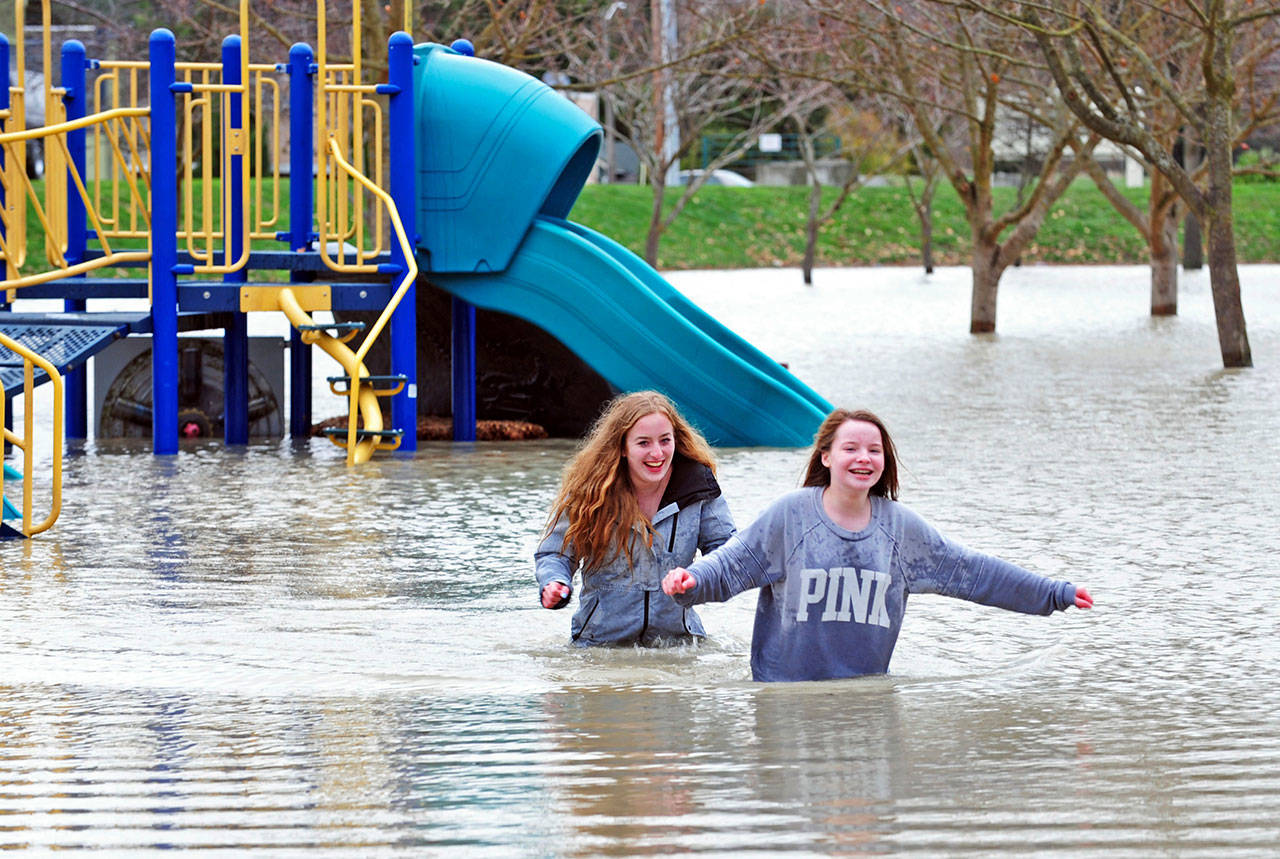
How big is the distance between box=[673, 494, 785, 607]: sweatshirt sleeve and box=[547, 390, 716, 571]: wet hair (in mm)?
529

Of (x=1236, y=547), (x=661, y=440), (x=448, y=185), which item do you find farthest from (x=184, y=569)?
(x=448, y=185)

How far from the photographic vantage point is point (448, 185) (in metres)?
13.2

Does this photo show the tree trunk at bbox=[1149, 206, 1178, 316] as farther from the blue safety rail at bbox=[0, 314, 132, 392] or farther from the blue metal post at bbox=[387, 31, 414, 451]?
the blue safety rail at bbox=[0, 314, 132, 392]

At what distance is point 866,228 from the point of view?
5362 cm

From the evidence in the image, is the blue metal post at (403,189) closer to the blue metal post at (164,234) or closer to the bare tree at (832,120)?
the blue metal post at (164,234)

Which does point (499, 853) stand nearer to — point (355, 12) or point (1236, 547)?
point (1236, 547)

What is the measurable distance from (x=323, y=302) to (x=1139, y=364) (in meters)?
10.6

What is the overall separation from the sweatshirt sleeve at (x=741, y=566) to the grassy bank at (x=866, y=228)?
138 ft

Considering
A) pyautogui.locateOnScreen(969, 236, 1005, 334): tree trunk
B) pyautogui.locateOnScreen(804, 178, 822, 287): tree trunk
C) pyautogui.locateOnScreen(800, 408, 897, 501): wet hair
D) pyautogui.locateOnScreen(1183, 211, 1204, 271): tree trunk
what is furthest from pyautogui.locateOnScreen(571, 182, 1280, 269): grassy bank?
pyautogui.locateOnScreen(800, 408, 897, 501): wet hair

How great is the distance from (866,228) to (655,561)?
4856 cm

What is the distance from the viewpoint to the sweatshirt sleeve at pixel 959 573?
17.3 ft

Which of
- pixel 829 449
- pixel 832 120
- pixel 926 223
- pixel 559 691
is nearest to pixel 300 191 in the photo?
pixel 559 691

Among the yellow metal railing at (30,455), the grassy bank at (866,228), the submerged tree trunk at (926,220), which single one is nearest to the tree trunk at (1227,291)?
the yellow metal railing at (30,455)

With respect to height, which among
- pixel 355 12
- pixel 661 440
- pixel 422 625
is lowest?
pixel 422 625
